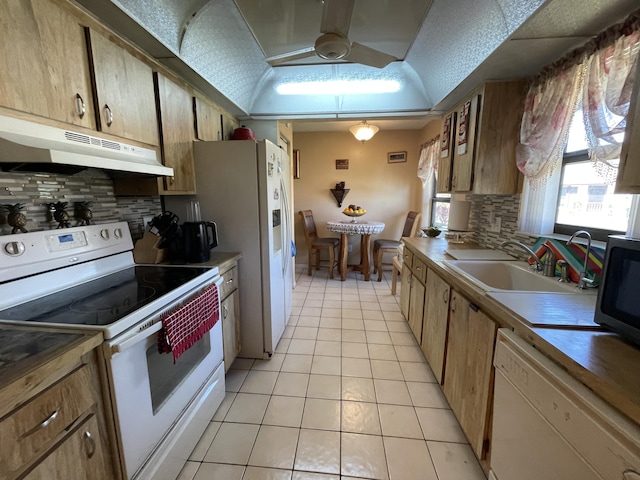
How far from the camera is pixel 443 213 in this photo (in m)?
3.92

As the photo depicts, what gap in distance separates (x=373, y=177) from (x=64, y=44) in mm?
4169

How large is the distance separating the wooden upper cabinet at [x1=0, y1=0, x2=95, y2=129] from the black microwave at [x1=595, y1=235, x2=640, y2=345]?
2.09m

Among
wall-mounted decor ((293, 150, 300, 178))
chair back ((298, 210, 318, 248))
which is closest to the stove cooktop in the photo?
chair back ((298, 210, 318, 248))

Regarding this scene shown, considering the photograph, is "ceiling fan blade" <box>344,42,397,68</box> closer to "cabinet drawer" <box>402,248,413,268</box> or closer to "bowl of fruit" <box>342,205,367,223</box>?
"cabinet drawer" <box>402,248,413,268</box>

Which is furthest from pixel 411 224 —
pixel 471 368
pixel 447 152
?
pixel 471 368

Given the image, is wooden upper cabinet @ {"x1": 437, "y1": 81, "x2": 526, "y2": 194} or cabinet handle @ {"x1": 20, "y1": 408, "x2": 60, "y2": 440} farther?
wooden upper cabinet @ {"x1": 437, "y1": 81, "x2": 526, "y2": 194}

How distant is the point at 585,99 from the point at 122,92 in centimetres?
229

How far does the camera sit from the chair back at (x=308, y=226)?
443cm

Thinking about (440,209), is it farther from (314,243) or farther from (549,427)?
(549,427)

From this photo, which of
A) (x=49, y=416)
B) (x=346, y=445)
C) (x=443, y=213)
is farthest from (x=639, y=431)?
(x=443, y=213)

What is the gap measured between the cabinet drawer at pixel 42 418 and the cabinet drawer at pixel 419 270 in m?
2.02

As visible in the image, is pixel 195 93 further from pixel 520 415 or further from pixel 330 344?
pixel 520 415

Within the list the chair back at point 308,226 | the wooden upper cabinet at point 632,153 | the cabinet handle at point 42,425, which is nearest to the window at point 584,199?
the wooden upper cabinet at point 632,153

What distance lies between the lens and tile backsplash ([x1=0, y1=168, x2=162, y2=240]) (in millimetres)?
1185
